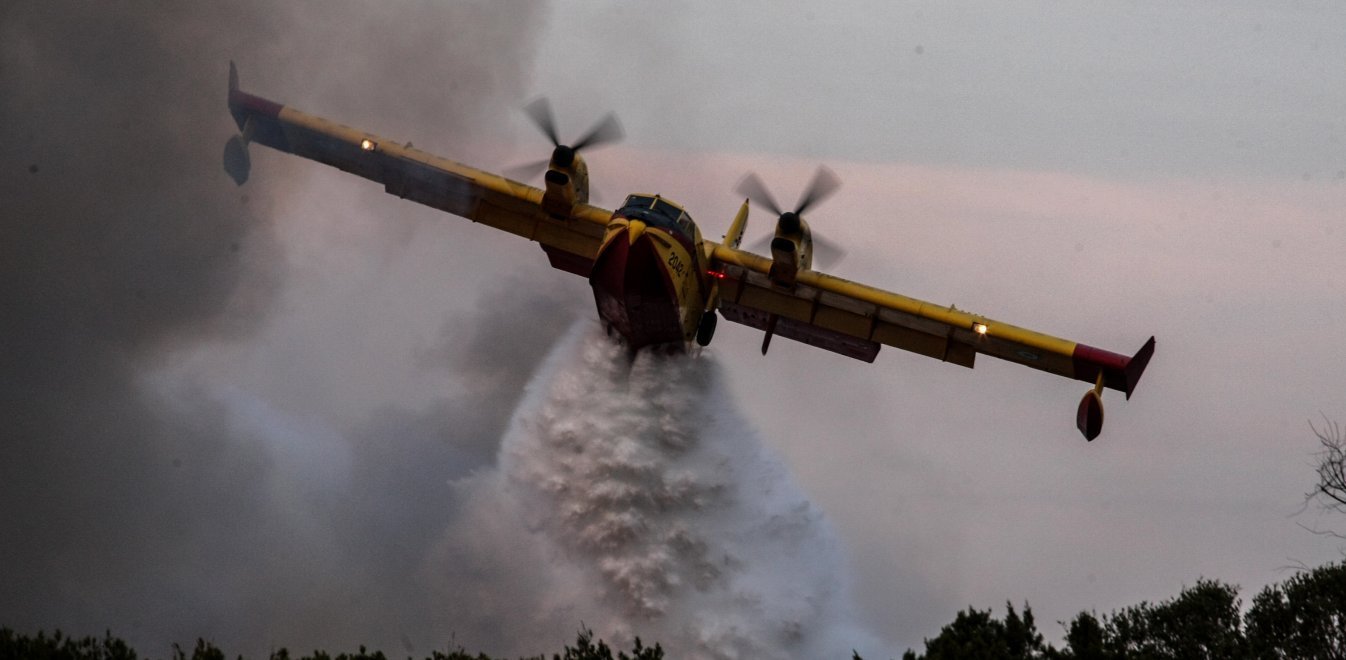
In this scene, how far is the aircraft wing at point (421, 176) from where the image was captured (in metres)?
31.4

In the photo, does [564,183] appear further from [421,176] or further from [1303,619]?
[1303,619]

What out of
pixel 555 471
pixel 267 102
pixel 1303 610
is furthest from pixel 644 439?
pixel 1303 610

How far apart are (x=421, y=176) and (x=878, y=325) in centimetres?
883

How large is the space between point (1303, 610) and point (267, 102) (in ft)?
69.0

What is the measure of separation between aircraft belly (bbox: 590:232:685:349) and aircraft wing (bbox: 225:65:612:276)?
1767 mm

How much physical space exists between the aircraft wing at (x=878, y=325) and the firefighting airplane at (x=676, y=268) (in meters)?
0.02

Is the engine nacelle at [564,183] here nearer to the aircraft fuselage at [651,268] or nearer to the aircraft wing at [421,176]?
the aircraft wing at [421,176]

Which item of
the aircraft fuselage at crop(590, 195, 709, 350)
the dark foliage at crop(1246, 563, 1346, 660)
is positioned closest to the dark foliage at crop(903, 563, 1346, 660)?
the dark foliage at crop(1246, 563, 1346, 660)

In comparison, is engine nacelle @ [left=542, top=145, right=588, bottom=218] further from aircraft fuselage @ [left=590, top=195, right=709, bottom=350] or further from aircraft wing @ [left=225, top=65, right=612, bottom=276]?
aircraft fuselage @ [left=590, top=195, right=709, bottom=350]

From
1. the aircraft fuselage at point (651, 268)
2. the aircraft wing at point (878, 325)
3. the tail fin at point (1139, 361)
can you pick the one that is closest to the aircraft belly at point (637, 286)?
the aircraft fuselage at point (651, 268)

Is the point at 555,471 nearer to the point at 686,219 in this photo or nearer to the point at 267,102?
the point at 686,219

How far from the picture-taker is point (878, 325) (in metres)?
31.5

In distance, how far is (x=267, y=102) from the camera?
106ft

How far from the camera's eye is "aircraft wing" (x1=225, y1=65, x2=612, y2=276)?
1235 inches
